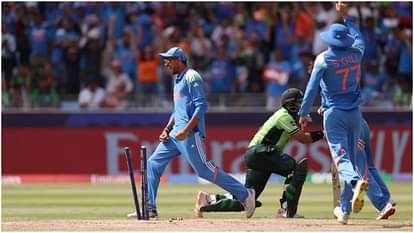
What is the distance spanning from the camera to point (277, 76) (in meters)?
23.4

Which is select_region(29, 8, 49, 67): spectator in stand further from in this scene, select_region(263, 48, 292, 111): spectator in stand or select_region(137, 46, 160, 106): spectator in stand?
select_region(263, 48, 292, 111): spectator in stand

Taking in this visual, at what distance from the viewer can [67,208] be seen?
1539cm

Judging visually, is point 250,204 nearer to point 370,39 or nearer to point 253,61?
point 253,61

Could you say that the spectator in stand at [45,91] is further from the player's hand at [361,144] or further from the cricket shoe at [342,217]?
the cricket shoe at [342,217]

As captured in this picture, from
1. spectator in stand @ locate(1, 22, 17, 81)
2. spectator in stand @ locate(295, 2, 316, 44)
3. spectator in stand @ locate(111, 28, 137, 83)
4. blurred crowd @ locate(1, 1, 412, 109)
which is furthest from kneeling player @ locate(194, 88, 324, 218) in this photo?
spectator in stand @ locate(1, 22, 17, 81)

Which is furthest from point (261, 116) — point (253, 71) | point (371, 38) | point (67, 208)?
point (67, 208)

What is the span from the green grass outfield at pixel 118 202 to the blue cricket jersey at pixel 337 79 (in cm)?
213

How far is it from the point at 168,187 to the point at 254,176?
702cm

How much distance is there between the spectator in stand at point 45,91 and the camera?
2289 cm

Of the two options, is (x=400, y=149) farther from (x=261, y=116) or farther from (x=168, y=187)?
(x=168, y=187)

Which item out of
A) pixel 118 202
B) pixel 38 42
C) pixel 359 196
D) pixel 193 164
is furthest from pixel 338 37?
pixel 38 42

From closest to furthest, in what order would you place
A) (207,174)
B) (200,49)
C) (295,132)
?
1. (207,174)
2. (295,132)
3. (200,49)

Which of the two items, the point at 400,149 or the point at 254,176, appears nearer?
the point at 254,176

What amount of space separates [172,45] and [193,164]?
38.8 ft
